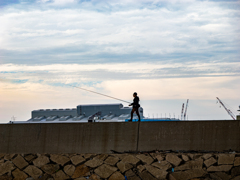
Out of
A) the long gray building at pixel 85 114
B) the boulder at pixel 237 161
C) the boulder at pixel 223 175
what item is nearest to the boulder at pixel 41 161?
the boulder at pixel 223 175

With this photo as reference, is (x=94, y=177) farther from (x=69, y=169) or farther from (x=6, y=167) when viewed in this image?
(x=6, y=167)

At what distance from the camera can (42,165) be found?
1323 centimetres

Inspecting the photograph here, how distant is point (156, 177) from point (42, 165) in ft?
14.9

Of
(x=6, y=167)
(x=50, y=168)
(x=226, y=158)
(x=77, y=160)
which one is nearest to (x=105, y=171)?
(x=77, y=160)

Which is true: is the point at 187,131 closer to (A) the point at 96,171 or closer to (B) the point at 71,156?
(A) the point at 96,171

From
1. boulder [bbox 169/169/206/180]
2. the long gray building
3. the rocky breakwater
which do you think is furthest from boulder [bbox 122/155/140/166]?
the long gray building

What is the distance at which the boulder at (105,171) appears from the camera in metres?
12.6

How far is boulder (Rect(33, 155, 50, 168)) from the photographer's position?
13.3 m

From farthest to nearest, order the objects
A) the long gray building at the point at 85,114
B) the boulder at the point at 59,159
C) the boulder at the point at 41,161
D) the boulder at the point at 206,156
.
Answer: the long gray building at the point at 85,114 → the boulder at the point at 41,161 → the boulder at the point at 59,159 → the boulder at the point at 206,156

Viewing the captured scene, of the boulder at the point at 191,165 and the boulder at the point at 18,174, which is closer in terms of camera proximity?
the boulder at the point at 191,165

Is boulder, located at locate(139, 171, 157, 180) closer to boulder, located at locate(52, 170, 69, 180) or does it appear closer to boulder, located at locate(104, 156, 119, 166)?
boulder, located at locate(104, 156, 119, 166)

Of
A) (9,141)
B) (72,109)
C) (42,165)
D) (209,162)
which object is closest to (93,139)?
(42,165)

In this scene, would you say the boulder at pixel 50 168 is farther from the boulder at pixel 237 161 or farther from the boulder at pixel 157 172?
the boulder at pixel 237 161

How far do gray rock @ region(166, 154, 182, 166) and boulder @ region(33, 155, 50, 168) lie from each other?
4.77 m
